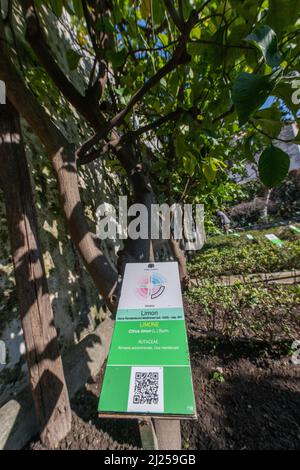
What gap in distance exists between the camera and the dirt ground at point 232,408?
A: 1450mm

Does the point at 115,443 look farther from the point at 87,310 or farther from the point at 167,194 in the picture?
the point at 167,194

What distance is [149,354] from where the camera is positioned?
86 centimetres

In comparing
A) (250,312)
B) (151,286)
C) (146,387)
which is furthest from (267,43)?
(250,312)

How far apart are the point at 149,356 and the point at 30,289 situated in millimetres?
948

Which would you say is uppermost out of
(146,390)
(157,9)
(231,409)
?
(157,9)

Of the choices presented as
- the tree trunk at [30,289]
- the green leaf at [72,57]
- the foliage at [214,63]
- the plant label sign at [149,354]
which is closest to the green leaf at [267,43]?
the foliage at [214,63]

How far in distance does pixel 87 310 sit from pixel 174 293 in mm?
1765

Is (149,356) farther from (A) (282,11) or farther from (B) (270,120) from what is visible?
(A) (282,11)

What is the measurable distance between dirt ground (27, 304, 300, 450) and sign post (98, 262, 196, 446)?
42.5 inches

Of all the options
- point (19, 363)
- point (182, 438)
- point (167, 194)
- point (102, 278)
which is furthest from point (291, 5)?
point (167, 194)

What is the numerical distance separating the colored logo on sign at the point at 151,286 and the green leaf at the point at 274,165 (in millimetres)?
683

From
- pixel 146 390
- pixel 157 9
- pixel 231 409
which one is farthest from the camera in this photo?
pixel 231 409

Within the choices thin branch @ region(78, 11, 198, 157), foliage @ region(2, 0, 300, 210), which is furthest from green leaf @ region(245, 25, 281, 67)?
thin branch @ region(78, 11, 198, 157)
